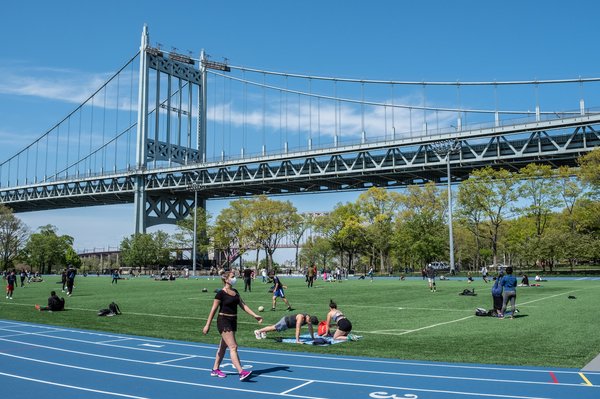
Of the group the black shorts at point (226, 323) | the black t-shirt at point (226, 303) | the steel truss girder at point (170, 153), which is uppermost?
the steel truss girder at point (170, 153)

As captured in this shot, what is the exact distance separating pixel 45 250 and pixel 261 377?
10944cm

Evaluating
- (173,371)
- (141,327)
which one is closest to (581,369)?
(173,371)

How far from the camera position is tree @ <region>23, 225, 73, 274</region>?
106375 mm

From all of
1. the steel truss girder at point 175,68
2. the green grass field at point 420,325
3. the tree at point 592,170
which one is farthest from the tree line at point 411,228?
the green grass field at point 420,325

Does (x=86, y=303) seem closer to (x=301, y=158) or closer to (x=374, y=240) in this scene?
(x=374, y=240)

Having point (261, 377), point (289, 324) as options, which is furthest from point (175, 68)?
point (261, 377)

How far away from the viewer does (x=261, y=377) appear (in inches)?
385

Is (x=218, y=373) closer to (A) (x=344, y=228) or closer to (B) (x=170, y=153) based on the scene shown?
(A) (x=344, y=228)

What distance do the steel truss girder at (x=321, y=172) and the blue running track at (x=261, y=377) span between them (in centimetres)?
5874

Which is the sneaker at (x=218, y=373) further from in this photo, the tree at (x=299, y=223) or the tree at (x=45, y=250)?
the tree at (x=45, y=250)

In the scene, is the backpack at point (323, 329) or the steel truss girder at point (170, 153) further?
the steel truss girder at point (170, 153)

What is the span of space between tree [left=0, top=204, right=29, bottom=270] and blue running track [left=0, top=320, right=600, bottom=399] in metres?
96.3

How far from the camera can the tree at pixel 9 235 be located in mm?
97375

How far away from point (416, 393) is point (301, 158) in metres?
76.6
